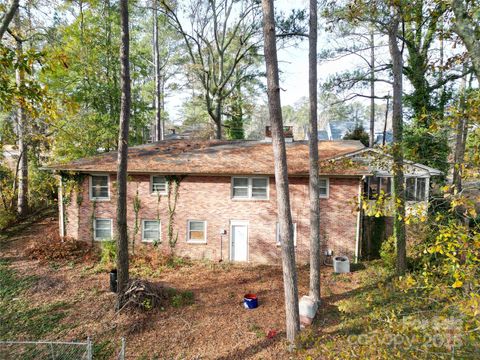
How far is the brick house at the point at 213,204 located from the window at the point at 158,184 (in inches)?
2.2

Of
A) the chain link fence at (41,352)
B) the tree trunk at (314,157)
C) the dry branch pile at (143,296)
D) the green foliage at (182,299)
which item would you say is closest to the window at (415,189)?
the tree trunk at (314,157)

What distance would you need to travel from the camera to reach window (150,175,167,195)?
14852 millimetres

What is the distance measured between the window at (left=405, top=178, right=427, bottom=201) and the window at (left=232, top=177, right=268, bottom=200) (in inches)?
309

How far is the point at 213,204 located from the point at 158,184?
10.7ft

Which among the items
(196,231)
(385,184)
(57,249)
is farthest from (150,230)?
(385,184)

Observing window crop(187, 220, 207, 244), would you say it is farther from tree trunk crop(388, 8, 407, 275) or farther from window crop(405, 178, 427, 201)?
window crop(405, 178, 427, 201)

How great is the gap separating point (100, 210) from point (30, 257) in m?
3.98

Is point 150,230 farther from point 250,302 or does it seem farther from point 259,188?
point 250,302

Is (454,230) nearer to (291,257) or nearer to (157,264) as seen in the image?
(291,257)

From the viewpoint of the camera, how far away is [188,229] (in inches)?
581

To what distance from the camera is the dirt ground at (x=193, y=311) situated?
26.9 ft

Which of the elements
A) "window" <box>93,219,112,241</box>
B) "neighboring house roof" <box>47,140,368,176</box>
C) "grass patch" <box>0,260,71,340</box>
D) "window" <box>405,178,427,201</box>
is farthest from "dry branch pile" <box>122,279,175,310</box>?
"window" <box>405,178,427,201</box>

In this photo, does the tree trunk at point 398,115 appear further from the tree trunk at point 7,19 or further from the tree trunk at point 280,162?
the tree trunk at point 7,19

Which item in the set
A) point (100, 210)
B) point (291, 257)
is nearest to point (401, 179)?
point (291, 257)
